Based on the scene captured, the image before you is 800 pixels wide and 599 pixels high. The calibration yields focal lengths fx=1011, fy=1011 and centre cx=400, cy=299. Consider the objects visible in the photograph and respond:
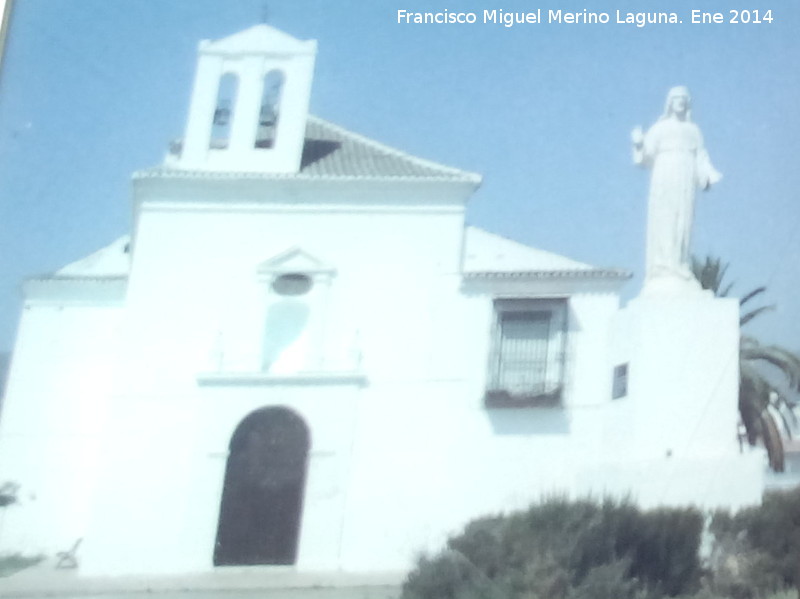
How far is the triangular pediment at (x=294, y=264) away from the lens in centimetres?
365

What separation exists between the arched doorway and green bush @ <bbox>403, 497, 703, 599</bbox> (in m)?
0.48

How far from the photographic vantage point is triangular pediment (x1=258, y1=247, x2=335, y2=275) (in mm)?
3652

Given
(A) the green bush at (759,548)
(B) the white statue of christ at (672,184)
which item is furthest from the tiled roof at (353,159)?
(A) the green bush at (759,548)

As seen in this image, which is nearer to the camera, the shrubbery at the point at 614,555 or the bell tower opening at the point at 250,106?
the shrubbery at the point at 614,555

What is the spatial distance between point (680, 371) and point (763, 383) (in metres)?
0.30

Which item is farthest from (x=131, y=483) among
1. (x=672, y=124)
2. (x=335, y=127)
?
(x=672, y=124)

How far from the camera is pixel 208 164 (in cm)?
383

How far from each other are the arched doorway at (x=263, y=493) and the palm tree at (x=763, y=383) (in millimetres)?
1565

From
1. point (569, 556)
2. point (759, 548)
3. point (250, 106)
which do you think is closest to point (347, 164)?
point (250, 106)

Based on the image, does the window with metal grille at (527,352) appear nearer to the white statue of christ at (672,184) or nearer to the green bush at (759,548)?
the white statue of christ at (672,184)

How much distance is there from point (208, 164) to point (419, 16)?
97 centimetres

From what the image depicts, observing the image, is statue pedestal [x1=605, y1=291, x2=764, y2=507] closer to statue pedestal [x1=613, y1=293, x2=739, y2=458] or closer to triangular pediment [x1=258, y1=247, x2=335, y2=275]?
statue pedestal [x1=613, y1=293, x2=739, y2=458]

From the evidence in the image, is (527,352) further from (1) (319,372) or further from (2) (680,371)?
(1) (319,372)

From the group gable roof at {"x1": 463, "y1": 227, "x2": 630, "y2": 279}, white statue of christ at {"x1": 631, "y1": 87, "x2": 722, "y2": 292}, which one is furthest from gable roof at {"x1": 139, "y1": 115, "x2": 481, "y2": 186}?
white statue of christ at {"x1": 631, "y1": 87, "x2": 722, "y2": 292}
